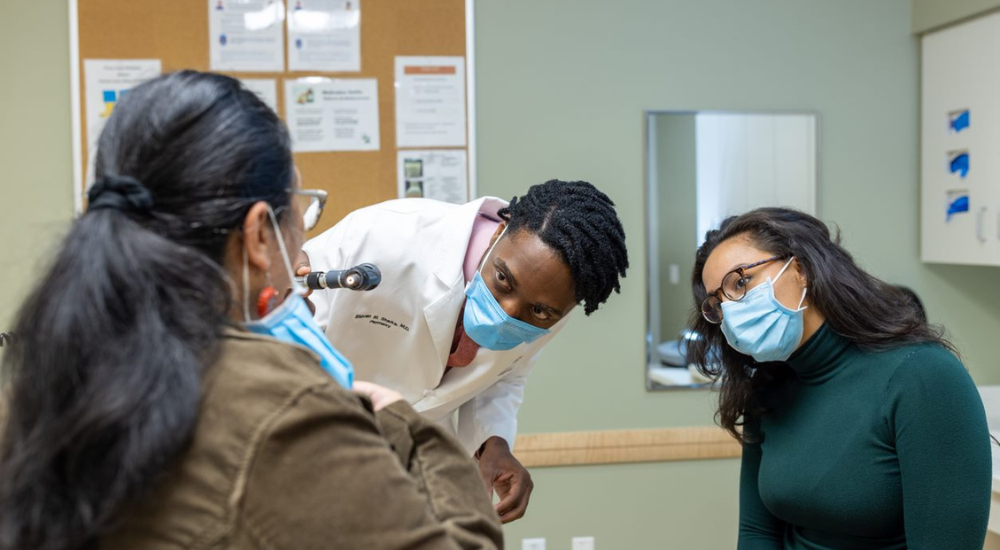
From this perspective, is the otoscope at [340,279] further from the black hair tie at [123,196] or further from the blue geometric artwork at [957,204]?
Answer: the blue geometric artwork at [957,204]

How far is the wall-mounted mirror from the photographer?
279cm

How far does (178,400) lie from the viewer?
668mm

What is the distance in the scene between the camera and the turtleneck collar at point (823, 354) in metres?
1.51

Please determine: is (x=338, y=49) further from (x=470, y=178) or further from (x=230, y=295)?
(x=230, y=295)

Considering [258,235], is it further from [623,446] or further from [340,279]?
[623,446]

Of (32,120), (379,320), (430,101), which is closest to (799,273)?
(379,320)

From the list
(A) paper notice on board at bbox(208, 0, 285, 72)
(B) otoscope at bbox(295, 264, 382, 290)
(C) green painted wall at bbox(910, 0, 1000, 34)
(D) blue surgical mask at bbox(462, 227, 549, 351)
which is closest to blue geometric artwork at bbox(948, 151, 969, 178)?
(C) green painted wall at bbox(910, 0, 1000, 34)

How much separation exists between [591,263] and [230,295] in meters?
0.81

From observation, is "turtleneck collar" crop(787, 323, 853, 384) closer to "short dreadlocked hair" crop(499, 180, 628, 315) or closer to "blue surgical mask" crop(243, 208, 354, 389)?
"short dreadlocked hair" crop(499, 180, 628, 315)

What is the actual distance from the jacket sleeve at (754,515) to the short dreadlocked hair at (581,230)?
18.4 inches

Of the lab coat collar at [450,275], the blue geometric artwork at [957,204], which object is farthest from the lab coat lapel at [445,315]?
the blue geometric artwork at [957,204]

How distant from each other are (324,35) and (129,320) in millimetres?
2094

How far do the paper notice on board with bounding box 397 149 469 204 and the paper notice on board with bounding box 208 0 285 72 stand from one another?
0.49 meters

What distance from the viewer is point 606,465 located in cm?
279
